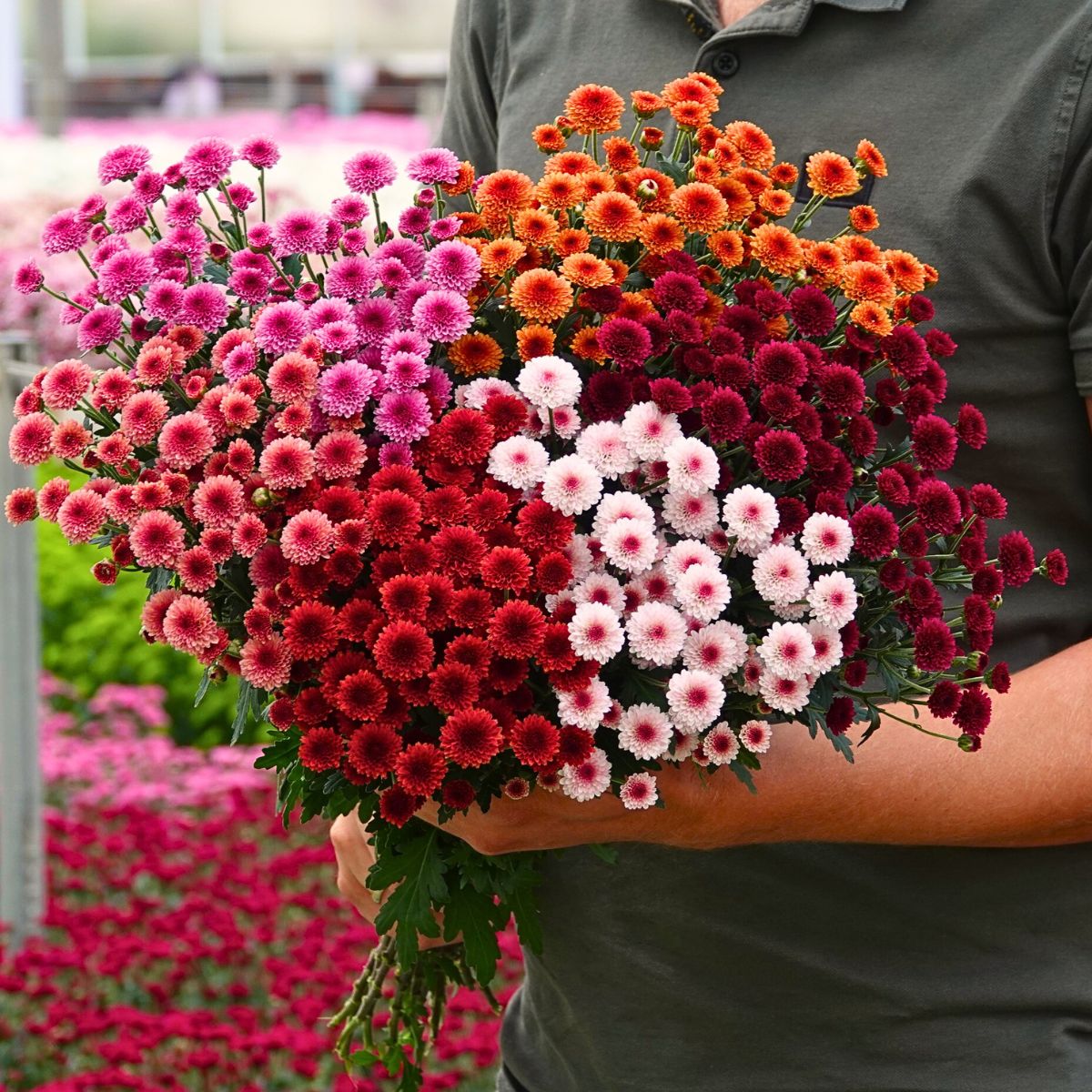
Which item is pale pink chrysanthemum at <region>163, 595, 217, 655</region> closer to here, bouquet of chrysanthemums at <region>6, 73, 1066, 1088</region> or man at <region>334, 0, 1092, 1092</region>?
bouquet of chrysanthemums at <region>6, 73, 1066, 1088</region>

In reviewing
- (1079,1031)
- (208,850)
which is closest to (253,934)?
(208,850)

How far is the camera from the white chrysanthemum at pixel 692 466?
0.99 m

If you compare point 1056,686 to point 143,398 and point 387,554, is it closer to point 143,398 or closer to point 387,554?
point 387,554

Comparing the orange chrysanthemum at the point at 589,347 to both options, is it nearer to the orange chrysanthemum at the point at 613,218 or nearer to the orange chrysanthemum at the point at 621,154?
the orange chrysanthemum at the point at 613,218

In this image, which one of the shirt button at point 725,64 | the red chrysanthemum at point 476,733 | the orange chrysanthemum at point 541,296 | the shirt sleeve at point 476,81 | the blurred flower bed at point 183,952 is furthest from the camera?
the blurred flower bed at point 183,952

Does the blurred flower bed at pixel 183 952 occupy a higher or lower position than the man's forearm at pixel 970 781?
lower

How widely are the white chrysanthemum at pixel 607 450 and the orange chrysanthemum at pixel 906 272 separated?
0.85 ft

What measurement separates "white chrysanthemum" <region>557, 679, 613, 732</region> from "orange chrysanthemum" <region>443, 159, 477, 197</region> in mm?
435

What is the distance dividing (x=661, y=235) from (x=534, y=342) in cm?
13

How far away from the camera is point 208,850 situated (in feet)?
12.3

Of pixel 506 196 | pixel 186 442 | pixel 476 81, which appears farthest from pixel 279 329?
pixel 476 81

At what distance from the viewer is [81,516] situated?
3.48 feet

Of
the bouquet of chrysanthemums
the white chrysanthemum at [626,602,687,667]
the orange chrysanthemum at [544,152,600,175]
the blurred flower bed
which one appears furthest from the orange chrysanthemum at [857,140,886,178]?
the blurred flower bed

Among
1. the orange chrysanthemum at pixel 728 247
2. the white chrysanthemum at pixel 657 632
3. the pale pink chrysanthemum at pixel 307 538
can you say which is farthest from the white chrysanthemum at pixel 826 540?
the pale pink chrysanthemum at pixel 307 538
